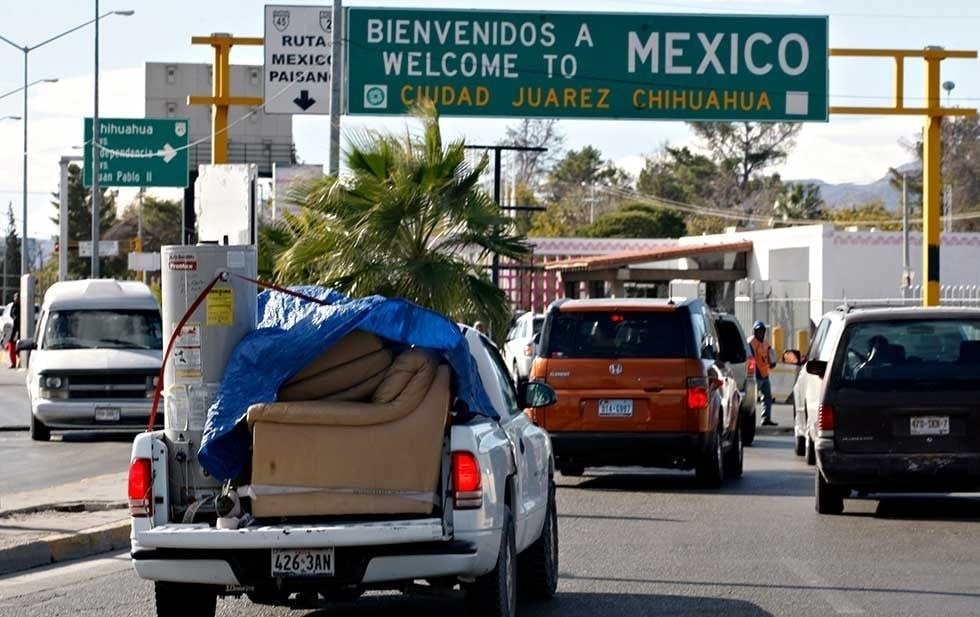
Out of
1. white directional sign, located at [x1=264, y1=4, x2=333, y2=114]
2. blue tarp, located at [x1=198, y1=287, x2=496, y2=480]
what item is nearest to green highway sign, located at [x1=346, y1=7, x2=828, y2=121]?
white directional sign, located at [x1=264, y1=4, x2=333, y2=114]

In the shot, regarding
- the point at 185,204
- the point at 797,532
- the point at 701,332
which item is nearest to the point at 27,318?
the point at 185,204

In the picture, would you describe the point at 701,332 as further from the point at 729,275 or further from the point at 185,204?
→ the point at 729,275

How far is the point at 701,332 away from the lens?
1852 cm

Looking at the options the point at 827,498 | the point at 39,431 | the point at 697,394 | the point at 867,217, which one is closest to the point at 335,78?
the point at 39,431

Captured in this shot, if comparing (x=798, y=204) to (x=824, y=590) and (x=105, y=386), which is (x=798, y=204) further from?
(x=824, y=590)

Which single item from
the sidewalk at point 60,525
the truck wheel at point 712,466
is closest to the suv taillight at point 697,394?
the truck wheel at point 712,466

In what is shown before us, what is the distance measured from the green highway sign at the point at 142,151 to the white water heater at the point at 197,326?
1450 inches

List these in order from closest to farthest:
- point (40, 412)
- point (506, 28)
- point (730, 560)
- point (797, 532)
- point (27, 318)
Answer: point (730, 560) < point (797, 532) < point (40, 412) < point (506, 28) < point (27, 318)

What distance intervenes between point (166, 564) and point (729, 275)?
47.1 meters

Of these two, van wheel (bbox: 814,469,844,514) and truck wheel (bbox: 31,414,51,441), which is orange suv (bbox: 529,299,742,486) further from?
truck wheel (bbox: 31,414,51,441)

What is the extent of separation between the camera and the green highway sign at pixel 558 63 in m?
26.6

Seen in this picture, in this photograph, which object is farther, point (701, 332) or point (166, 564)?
point (701, 332)

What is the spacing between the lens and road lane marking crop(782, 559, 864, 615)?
10562mm

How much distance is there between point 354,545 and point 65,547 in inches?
208
